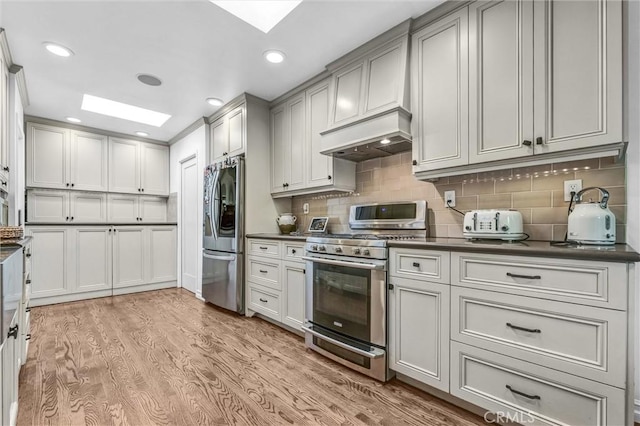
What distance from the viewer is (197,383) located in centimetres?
187

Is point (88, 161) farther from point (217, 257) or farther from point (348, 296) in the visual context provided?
point (348, 296)

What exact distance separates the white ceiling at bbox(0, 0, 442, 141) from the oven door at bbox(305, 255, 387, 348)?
1720 mm

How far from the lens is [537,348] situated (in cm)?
132

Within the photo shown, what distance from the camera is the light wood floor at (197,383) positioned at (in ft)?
5.09

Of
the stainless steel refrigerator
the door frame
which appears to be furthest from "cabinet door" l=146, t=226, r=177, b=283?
the stainless steel refrigerator

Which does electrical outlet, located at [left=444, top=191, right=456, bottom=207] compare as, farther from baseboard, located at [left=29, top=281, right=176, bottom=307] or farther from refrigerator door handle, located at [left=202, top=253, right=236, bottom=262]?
baseboard, located at [left=29, top=281, right=176, bottom=307]

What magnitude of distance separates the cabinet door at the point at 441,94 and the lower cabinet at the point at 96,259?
164 inches

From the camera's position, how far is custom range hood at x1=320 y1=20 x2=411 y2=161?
2.12m

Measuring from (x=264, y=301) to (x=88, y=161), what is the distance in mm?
3591

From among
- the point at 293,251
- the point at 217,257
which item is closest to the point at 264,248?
the point at 293,251

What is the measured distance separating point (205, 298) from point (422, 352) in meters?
2.84

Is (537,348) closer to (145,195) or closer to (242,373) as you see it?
(242,373)

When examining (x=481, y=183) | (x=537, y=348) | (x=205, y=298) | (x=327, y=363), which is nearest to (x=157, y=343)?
(x=205, y=298)
